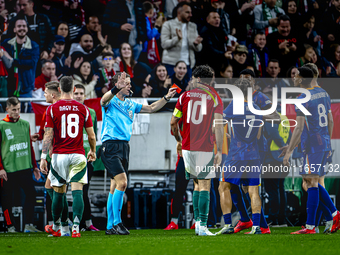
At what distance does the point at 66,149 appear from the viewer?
4668 millimetres

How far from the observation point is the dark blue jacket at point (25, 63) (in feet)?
26.9

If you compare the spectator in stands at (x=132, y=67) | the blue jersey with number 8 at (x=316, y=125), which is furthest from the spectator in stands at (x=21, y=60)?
the blue jersey with number 8 at (x=316, y=125)

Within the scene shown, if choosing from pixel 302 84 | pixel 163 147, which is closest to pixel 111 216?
pixel 163 147

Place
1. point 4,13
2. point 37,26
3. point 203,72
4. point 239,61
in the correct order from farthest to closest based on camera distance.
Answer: point 239,61 → point 4,13 → point 37,26 → point 203,72

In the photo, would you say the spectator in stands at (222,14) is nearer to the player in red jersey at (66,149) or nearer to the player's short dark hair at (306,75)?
the player's short dark hair at (306,75)

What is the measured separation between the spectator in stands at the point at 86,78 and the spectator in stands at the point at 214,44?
8.16ft

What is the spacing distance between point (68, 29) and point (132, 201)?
4154mm

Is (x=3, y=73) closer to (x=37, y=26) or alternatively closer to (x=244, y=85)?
(x=37, y=26)

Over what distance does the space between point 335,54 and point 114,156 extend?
7014 millimetres

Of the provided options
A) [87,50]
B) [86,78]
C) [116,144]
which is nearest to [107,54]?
[87,50]

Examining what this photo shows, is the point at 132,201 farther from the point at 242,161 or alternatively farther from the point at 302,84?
the point at 302,84

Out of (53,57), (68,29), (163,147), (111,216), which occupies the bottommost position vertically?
(111,216)

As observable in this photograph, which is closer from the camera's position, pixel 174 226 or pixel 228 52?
pixel 174 226

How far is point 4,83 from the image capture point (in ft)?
26.7
